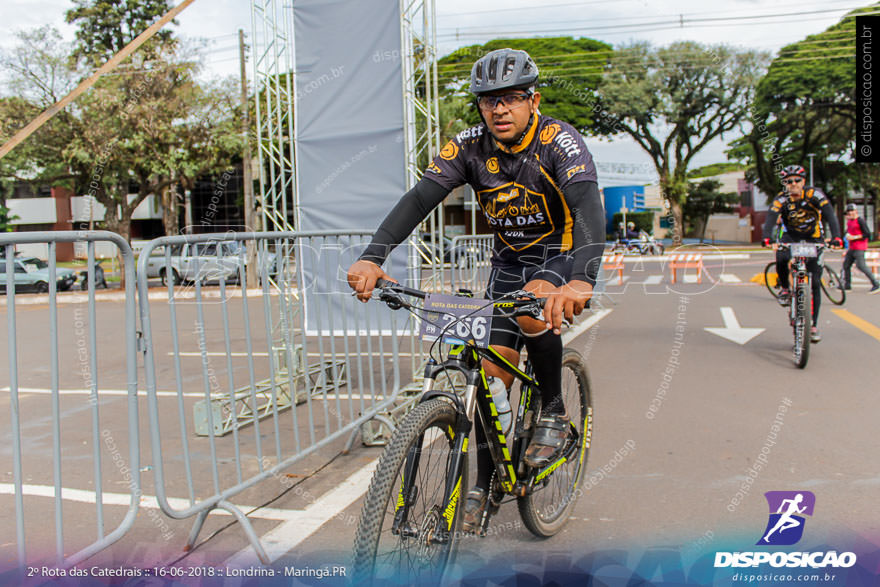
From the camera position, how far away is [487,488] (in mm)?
3021

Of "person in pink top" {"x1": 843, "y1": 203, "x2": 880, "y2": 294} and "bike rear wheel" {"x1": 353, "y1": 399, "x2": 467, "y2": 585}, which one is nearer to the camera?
"bike rear wheel" {"x1": 353, "y1": 399, "x2": 467, "y2": 585}

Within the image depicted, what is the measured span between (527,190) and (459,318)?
33.6 inches

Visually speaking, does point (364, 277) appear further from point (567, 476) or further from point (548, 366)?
point (567, 476)

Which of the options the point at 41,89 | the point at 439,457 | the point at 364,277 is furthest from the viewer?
the point at 41,89

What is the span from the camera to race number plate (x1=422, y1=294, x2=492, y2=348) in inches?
102

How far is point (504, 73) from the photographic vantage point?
2988mm

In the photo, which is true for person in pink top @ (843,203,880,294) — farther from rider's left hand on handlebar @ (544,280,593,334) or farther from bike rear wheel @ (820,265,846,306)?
rider's left hand on handlebar @ (544,280,593,334)

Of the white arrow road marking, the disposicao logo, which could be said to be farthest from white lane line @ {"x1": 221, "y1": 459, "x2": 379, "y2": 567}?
the white arrow road marking

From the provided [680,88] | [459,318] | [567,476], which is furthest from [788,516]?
[680,88]

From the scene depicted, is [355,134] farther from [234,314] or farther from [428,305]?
[428,305]

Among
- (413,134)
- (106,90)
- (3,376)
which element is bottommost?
(3,376)

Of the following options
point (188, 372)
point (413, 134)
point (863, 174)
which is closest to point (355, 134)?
point (413, 134)

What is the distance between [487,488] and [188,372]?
5920 millimetres

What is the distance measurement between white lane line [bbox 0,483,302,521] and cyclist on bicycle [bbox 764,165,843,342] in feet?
21.1
